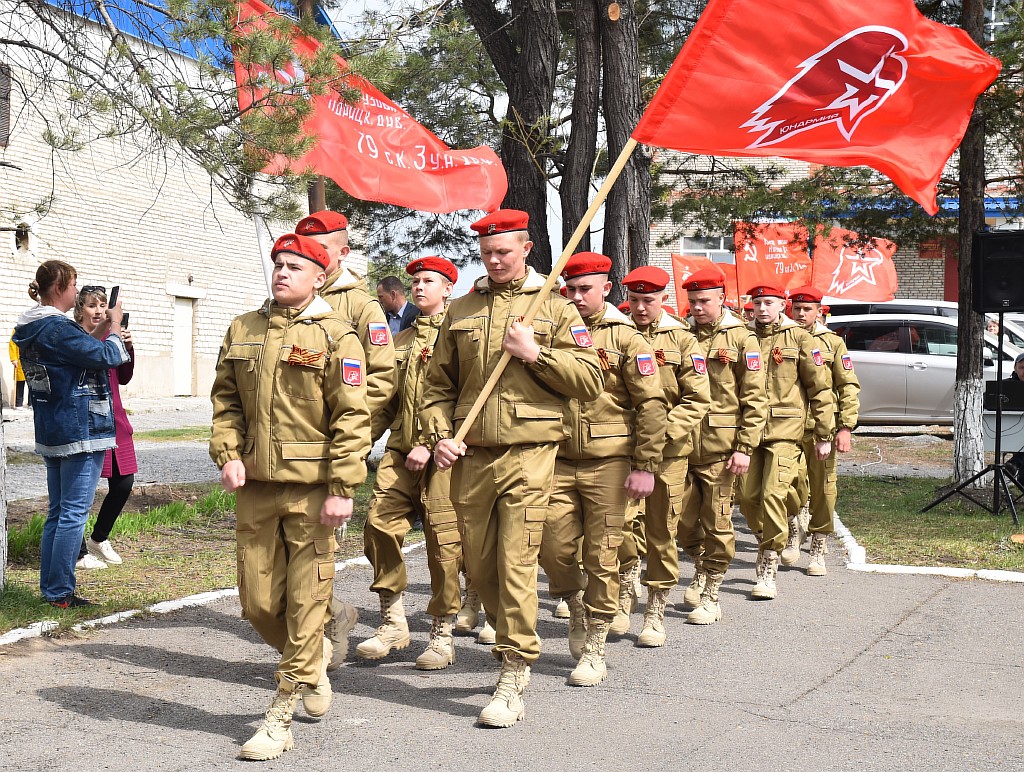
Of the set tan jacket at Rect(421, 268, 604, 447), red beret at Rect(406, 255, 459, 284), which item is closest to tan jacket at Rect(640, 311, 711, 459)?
red beret at Rect(406, 255, 459, 284)

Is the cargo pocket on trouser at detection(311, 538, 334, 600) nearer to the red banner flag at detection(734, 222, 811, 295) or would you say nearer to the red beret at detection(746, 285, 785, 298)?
the red beret at detection(746, 285, 785, 298)

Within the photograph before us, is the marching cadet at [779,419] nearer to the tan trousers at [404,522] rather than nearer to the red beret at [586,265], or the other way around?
the red beret at [586,265]

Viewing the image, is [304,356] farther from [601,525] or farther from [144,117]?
[144,117]

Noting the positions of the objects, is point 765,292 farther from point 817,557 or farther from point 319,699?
point 319,699

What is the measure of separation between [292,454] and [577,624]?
207 centimetres

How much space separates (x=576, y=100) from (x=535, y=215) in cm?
120

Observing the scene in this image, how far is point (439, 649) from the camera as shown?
234 inches

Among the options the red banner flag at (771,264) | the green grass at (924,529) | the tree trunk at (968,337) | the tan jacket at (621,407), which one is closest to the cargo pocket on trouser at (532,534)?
the tan jacket at (621,407)

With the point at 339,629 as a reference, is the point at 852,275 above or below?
above

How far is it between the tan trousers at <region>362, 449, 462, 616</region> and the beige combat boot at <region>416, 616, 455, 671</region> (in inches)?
7.2

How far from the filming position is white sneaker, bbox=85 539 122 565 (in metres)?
8.05

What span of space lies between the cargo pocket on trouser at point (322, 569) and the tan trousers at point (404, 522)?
145 centimetres

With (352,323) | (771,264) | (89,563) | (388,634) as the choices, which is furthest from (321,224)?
(771,264)

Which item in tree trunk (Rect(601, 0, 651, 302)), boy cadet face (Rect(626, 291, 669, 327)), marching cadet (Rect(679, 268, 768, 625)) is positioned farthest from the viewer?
tree trunk (Rect(601, 0, 651, 302))
